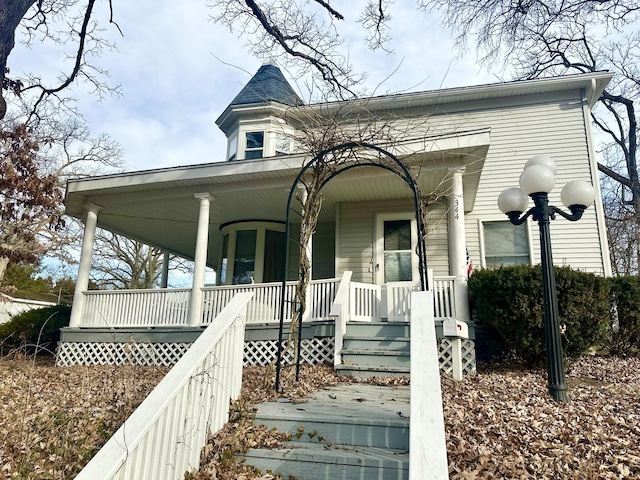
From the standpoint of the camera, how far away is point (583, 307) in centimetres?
586

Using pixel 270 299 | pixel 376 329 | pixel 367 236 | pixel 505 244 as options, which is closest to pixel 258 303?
pixel 270 299

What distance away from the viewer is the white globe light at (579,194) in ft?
16.1

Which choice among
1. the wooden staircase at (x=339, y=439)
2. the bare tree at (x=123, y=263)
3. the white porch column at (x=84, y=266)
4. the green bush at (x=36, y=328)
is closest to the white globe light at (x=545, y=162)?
the wooden staircase at (x=339, y=439)

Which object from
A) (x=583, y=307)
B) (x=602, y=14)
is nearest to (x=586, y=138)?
(x=602, y=14)

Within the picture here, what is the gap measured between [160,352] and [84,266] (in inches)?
101

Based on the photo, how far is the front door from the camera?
30.5ft

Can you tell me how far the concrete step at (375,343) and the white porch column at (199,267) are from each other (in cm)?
328

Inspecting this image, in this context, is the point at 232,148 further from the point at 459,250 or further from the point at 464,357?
the point at 464,357

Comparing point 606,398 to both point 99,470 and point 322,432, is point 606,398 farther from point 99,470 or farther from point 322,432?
point 99,470

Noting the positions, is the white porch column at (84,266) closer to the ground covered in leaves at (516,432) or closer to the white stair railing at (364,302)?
the ground covered in leaves at (516,432)

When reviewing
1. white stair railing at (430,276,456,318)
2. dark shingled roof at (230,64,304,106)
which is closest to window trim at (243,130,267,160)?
dark shingled roof at (230,64,304,106)

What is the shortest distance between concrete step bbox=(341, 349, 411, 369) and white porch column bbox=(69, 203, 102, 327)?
5.99 m

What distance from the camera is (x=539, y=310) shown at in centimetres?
582

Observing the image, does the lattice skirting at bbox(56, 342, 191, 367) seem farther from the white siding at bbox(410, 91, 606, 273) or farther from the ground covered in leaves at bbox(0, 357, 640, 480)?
the white siding at bbox(410, 91, 606, 273)
